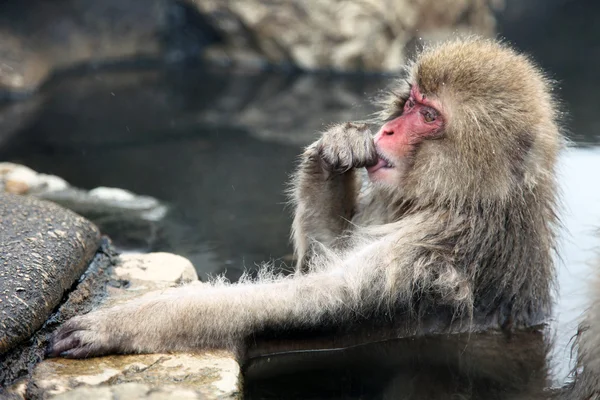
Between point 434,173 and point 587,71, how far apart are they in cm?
814

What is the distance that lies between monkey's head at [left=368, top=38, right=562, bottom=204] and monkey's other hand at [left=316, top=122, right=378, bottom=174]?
0.10m

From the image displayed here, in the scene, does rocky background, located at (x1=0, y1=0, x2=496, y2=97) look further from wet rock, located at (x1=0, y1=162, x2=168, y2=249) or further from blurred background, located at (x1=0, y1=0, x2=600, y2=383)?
wet rock, located at (x1=0, y1=162, x2=168, y2=249)

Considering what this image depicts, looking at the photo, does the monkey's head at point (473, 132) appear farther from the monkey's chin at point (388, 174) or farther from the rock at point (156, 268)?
the rock at point (156, 268)

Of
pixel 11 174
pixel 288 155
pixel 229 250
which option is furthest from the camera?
pixel 288 155

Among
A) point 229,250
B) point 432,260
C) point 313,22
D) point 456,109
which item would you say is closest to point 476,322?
point 432,260

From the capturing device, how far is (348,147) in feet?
13.4

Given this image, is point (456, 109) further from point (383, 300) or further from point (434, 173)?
point (383, 300)

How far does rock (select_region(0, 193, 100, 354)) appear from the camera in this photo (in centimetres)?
340

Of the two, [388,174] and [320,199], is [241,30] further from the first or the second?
[388,174]

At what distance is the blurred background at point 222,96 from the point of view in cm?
592

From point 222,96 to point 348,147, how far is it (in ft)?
19.8

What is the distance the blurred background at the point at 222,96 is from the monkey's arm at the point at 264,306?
1079 mm

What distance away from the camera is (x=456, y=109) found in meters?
3.84

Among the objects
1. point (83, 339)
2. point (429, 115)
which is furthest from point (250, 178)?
point (83, 339)
